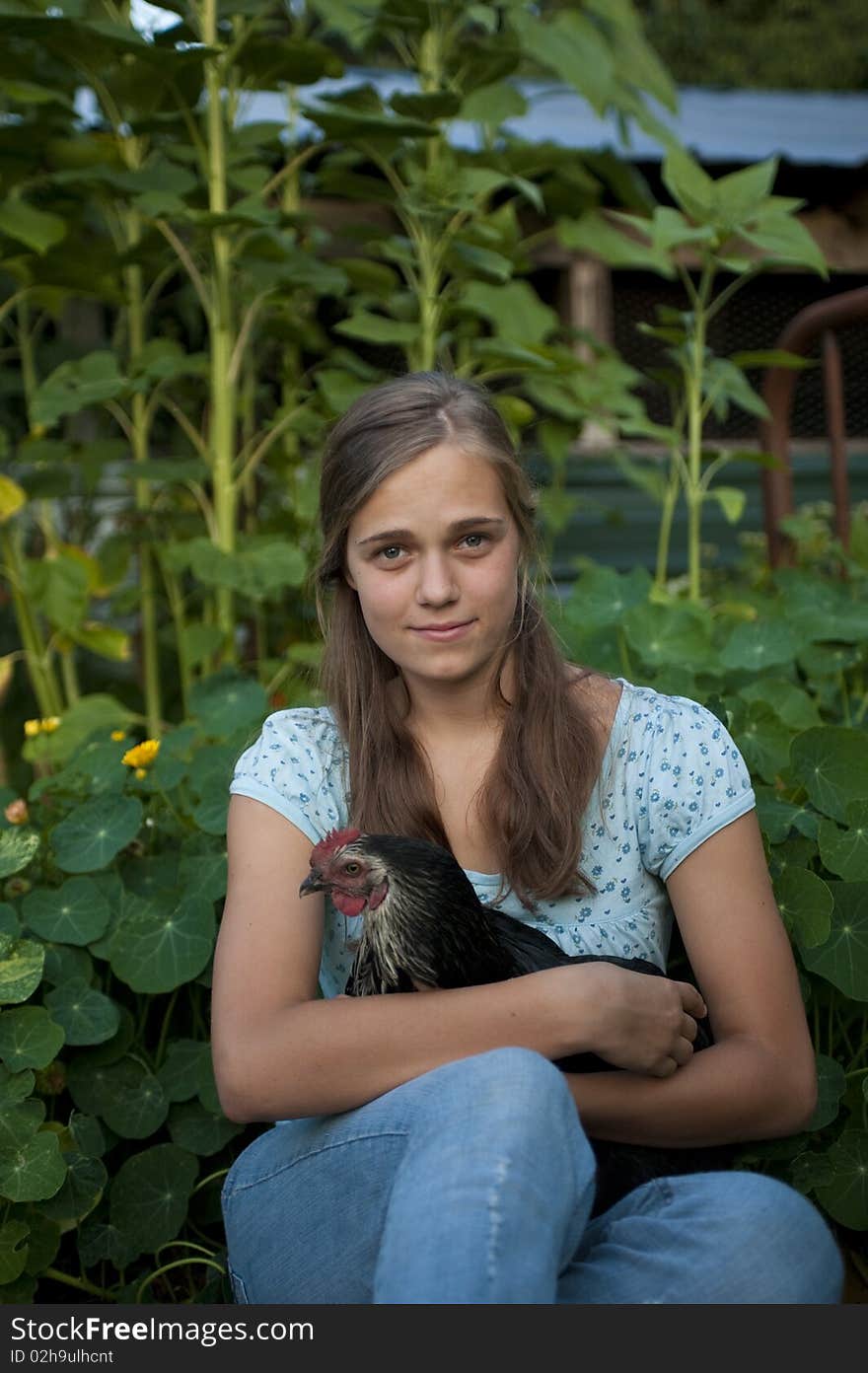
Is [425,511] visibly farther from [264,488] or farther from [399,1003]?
[264,488]

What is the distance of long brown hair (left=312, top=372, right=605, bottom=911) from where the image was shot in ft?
5.03

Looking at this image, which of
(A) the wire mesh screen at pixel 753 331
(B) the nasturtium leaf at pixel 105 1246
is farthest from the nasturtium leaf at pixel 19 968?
(A) the wire mesh screen at pixel 753 331

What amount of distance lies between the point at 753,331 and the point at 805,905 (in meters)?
3.74

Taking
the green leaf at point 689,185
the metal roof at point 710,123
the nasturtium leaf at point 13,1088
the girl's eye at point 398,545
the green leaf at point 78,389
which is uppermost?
the metal roof at point 710,123

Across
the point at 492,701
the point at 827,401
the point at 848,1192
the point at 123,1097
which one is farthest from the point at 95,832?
the point at 827,401

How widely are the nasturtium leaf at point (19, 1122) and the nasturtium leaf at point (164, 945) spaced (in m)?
0.20

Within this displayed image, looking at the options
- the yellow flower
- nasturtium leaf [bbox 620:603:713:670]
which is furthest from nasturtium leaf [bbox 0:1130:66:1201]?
nasturtium leaf [bbox 620:603:713:670]

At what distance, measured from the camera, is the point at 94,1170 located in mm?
1725

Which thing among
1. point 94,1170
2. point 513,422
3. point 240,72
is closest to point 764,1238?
point 94,1170

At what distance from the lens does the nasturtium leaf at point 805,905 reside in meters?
1.74

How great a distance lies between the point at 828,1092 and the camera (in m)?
1.71

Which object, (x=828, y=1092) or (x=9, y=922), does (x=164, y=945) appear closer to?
(x=9, y=922)

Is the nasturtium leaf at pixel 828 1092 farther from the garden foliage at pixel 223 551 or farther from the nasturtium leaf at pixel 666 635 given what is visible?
the nasturtium leaf at pixel 666 635
